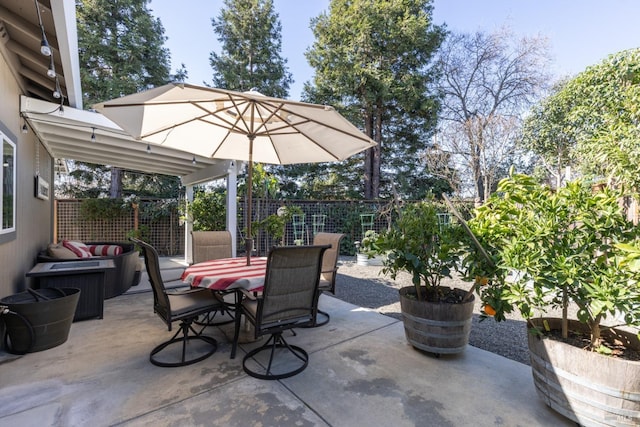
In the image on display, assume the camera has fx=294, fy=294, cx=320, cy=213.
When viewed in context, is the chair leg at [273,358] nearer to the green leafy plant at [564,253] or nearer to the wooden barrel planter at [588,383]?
the green leafy plant at [564,253]

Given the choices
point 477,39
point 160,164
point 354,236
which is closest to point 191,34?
point 160,164

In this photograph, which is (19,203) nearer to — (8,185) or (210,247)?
(8,185)

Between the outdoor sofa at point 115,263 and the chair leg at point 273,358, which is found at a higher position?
the outdoor sofa at point 115,263

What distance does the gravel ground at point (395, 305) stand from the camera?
286cm

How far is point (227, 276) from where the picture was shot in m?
2.56

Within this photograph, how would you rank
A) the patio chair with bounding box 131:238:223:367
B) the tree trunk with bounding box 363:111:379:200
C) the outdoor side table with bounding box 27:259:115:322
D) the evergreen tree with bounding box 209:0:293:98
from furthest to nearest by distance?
the evergreen tree with bounding box 209:0:293:98 < the tree trunk with bounding box 363:111:379:200 < the outdoor side table with bounding box 27:259:115:322 < the patio chair with bounding box 131:238:223:367

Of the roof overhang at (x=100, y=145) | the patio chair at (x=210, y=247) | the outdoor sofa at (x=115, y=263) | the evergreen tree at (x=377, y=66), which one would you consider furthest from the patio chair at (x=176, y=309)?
the evergreen tree at (x=377, y=66)

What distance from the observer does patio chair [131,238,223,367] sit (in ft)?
7.55

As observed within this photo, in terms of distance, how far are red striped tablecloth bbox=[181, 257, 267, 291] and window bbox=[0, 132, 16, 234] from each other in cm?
175

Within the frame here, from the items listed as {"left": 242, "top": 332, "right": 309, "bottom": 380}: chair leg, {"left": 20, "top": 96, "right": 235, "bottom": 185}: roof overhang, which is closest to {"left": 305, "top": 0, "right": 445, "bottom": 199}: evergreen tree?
{"left": 20, "top": 96, "right": 235, "bottom": 185}: roof overhang

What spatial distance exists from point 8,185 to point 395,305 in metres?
4.65

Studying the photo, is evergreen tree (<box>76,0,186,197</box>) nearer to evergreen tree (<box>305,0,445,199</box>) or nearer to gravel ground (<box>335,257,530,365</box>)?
evergreen tree (<box>305,0,445,199</box>)

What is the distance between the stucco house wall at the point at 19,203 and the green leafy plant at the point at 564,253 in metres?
4.15

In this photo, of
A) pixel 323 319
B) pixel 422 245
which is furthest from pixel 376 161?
pixel 422 245
